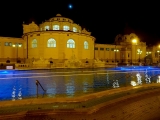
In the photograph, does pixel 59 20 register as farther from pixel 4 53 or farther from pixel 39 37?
pixel 4 53

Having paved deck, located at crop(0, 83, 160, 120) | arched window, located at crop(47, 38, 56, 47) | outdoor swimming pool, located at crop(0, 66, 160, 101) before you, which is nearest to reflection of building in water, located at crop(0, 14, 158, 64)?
arched window, located at crop(47, 38, 56, 47)

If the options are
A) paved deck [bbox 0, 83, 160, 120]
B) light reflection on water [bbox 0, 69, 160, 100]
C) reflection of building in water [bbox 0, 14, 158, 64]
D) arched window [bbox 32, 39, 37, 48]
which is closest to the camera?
paved deck [bbox 0, 83, 160, 120]

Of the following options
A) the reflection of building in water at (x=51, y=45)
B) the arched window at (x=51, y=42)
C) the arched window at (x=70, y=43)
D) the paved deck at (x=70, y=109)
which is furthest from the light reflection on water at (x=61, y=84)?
the arched window at (x=70, y=43)

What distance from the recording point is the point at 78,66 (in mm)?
38781

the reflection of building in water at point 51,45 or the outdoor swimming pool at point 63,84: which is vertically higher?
the reflection of building in water at point 51,45

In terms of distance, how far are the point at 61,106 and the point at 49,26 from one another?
4553cm

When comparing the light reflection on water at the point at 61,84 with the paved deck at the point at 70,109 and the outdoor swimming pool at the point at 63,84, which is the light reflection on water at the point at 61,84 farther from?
the paved deck at the point at 70,109

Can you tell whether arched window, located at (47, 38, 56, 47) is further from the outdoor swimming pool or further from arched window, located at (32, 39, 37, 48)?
the outdoor swimming pool

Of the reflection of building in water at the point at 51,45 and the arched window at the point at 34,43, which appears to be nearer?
the reflection of building in water at the point at 51,45

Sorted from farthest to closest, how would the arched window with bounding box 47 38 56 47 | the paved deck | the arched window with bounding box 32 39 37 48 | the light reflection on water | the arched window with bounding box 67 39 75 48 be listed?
the arched window with bounding box 32 39 37 48 → the arched window with bounding box 67 39 75 48 → the arched window with bounding box 47 38 56 47 → the light reflection on water → the paved deck

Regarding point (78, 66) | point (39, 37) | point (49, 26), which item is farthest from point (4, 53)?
point (78, 66)

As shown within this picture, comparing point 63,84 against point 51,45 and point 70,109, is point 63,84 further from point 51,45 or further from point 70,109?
point 51,45

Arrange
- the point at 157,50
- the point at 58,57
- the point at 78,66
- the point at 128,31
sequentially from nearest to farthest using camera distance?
the point at 78,66, the point at 58,57, the point at 128,31, the point at 157,50

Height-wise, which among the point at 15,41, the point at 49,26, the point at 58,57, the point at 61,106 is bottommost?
the point at 61,106
